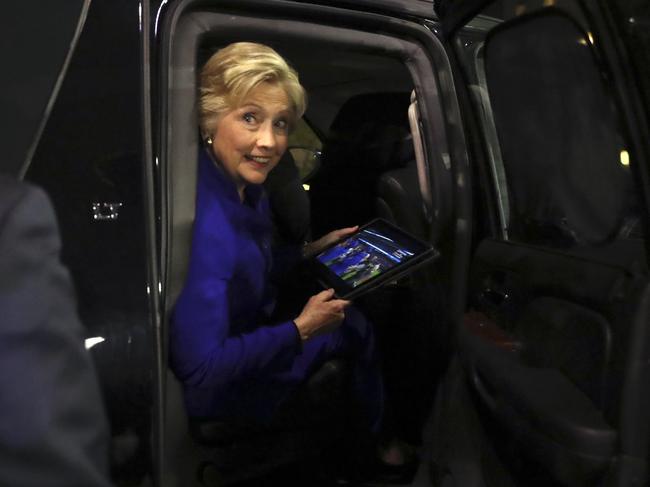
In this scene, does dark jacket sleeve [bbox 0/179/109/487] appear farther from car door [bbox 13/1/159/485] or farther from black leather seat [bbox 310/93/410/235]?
black leather seat [bbox 310/93/410/235]

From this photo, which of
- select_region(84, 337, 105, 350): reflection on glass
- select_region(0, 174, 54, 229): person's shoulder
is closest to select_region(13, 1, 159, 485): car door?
select_region(84, 337, 105, 350): reflection on glass

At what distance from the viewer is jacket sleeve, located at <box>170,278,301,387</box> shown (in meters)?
1.51

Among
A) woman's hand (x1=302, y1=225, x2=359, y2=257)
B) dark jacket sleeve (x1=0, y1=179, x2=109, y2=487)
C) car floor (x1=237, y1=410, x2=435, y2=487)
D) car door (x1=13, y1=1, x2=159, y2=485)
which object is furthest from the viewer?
woman's hand (x1=302, y1=225, x2=359, y2=257)

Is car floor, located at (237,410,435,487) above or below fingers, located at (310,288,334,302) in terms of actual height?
below

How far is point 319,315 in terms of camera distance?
1.83 meters

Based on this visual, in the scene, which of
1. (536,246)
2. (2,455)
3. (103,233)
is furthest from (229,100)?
(2,455)

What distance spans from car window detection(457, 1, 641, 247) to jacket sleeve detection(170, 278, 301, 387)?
67cm

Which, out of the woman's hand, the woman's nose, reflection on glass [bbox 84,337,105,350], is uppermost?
the woman's nose

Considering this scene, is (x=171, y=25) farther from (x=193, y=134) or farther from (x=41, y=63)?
(x=41, y=63)

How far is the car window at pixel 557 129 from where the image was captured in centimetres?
125

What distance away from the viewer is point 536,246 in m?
1.51

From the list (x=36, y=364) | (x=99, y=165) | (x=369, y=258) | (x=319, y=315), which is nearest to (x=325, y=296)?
(x=319, y=315)

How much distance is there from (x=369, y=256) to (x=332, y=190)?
2.29 feet

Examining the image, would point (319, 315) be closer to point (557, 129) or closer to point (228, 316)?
point (228, 316)
